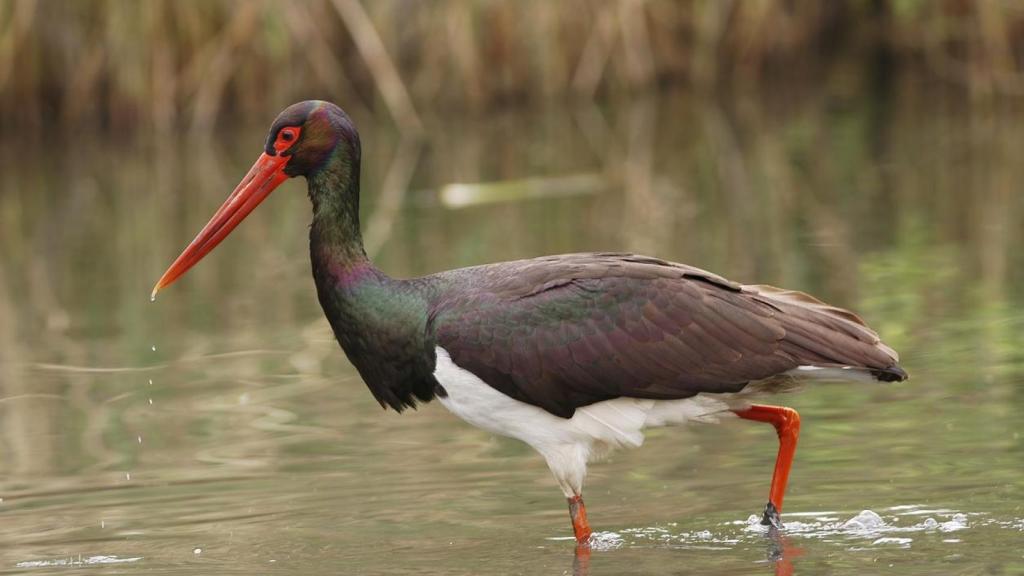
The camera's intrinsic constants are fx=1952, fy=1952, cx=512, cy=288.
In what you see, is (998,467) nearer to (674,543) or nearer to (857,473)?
(857,473)

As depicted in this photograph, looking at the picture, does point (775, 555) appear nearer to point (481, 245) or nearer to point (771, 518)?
point (771, 518)

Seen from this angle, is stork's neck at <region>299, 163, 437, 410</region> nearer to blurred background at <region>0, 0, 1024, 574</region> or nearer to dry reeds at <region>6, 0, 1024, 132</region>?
blurred background at <region>0, 0, 1024, 574</region>

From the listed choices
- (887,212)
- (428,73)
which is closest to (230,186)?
(428,73)

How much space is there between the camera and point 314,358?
1059cm

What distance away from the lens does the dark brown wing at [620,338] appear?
7.08 m

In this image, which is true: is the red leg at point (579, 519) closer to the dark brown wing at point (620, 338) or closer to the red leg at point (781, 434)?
the dark brown wing at point (620, 338)

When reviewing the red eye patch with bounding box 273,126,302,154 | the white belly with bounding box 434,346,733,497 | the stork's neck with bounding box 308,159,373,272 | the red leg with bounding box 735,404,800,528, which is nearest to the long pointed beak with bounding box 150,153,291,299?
the red eye patch with bounding box 273,126,302,154

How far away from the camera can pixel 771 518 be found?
23.5ft

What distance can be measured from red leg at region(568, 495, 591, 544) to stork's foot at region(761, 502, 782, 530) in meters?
0.65

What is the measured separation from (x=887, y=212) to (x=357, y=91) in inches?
299

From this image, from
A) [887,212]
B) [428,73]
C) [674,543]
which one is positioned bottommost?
[674,543]

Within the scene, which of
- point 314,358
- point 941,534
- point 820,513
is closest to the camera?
point 941,534

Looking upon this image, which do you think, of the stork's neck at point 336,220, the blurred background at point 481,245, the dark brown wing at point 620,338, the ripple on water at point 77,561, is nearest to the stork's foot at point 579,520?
the blurred background at point 481,245

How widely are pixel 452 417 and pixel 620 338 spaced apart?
7.39 feet
